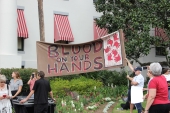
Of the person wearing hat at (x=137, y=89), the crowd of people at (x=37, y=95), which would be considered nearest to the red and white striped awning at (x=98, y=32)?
the person wearing hat at (x=137, y=89)

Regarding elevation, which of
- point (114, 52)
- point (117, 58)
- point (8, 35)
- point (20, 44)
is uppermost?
point (8, 35)

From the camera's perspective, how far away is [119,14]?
1933 cm

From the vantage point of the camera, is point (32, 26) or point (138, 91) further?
point (32, 26)

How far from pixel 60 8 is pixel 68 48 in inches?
368

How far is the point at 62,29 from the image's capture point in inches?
830

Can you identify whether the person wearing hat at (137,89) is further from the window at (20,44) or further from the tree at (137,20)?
the window at (20,44)

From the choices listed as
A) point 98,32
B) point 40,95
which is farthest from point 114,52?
point 98,32

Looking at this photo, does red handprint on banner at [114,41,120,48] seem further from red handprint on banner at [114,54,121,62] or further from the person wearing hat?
the person wearing hat

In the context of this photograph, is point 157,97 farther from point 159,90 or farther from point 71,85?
point 71,85

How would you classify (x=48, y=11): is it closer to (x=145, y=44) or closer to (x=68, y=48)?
(x=145, y=44)

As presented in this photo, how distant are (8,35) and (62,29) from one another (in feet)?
13.2

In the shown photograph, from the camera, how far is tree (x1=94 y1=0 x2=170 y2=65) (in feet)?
60.2

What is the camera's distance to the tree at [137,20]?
18359 millimetres

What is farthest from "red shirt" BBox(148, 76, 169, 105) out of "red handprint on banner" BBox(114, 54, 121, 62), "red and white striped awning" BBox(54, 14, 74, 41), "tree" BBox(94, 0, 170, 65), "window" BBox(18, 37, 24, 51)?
"red and white striped awning" BBox(54, 14, 74, 41)
